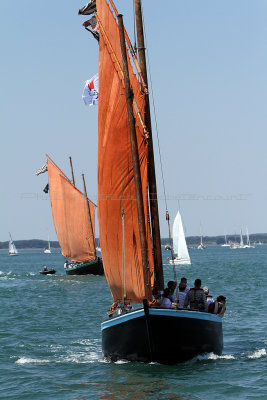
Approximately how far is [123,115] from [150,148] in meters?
1.42

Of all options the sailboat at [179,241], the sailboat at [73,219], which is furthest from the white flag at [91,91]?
the sailboat at [179,241]

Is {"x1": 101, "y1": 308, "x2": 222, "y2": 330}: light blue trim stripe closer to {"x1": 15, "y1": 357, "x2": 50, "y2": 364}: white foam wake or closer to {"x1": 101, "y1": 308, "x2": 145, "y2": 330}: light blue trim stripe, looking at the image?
{"x1": 101, "y1": 308, "x2": 145, "y2": 330}: light blue trim stripe

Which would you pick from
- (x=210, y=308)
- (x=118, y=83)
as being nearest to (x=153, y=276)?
(x=210, y=308)

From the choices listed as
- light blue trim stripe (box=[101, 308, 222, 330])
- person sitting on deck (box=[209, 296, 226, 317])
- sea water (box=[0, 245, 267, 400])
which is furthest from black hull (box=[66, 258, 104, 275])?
light blue trim stripe (box=[101, 308, 222, 330])

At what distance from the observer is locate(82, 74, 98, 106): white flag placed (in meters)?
34.0

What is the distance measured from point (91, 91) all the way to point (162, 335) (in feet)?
56.6

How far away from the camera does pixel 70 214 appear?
74125 mm

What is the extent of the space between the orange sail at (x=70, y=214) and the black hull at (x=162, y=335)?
173ft

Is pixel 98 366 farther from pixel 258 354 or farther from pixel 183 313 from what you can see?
pixel 258 354

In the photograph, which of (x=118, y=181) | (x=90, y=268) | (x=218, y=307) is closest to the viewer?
(x=118, y=181)

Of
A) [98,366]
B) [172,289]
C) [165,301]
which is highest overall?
[172,289]

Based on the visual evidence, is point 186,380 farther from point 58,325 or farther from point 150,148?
point 58,325

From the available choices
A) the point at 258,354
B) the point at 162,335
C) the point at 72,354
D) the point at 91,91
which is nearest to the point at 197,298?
the point at 162,335

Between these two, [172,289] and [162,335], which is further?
[172,289]
